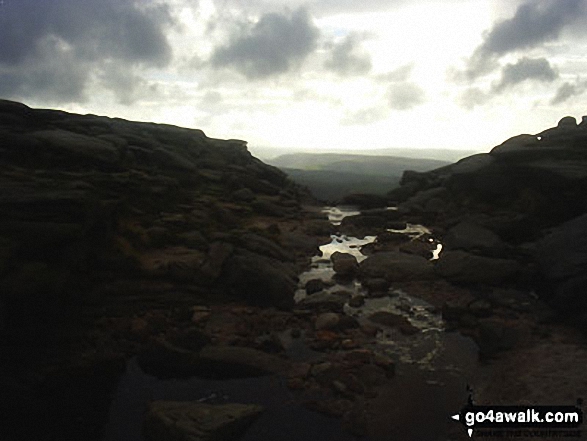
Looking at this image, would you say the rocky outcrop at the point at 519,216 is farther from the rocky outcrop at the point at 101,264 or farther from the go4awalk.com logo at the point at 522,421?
the rocky outcrop at the point at 101,264

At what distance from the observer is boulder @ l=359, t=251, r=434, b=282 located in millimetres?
21172

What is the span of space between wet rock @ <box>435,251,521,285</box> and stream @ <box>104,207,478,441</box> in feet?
17.8

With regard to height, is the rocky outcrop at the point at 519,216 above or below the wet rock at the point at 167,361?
above

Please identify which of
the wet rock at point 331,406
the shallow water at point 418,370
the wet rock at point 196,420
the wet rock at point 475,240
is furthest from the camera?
the wet rock at point 475,240

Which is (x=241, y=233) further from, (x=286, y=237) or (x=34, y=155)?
(x=34, y=155)

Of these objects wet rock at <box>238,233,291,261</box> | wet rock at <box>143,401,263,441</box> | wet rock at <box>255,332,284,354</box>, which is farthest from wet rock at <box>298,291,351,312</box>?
wet rock at <box>143,401,263,441</box>

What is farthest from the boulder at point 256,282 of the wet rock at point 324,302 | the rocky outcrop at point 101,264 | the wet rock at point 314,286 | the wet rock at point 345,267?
the wet rock at point 345,267

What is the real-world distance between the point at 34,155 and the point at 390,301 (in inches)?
785

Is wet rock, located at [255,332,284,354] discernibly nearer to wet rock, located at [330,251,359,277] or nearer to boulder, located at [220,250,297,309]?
boulder, located at [220,250,297,309]

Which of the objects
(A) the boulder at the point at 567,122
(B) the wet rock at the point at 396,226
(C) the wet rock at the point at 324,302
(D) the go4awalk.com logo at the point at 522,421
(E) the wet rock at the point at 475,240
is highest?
(A) the boulder at the point at 567,122

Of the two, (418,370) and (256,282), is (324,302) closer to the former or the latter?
(256,282)

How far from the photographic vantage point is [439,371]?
12.4m

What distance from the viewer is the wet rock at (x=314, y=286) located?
19.1 metres

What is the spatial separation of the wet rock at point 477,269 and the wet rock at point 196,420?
13227 millimetres
